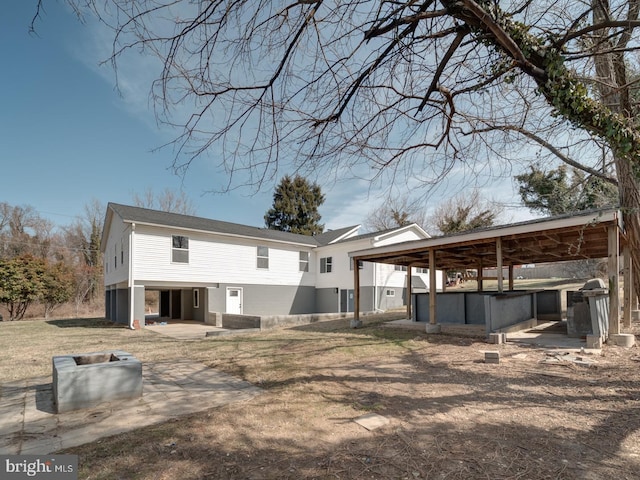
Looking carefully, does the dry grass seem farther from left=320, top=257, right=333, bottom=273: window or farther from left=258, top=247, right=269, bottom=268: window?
left=320, top=257, right=333, bottom=273: window

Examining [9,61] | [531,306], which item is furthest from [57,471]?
[531,306]

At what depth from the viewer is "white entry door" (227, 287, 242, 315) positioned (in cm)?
1767

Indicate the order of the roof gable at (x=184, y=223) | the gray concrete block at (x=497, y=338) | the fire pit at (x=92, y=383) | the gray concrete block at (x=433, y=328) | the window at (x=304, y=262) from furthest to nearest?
1. the window at (x=304, y=262)
2. the roof gable at (x=184, y=223)
3. the gray concrete block at (x=433, y=328)
4. the gray concrete block at (x=497, y=338)
5. the fire pit at (x=92, y=383)

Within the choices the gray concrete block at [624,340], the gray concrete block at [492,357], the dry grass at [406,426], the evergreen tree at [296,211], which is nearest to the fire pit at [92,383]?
the dry grass at [406,426]

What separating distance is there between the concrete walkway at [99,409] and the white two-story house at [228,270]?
9841 mm

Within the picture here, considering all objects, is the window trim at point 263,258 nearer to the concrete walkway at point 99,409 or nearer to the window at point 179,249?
the window at point 179,249

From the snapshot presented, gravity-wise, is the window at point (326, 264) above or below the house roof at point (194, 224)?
below

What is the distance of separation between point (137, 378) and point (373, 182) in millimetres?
4396

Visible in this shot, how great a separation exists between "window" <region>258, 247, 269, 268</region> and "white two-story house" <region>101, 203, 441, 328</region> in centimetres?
6

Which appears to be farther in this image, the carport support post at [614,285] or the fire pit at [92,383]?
the carport support post at [614,285]

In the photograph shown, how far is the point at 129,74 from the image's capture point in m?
3.29

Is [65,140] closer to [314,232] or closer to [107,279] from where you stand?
[107,279]

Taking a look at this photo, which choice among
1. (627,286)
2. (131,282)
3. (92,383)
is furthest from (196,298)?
(627,286)

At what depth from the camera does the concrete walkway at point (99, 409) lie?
11.3ft
